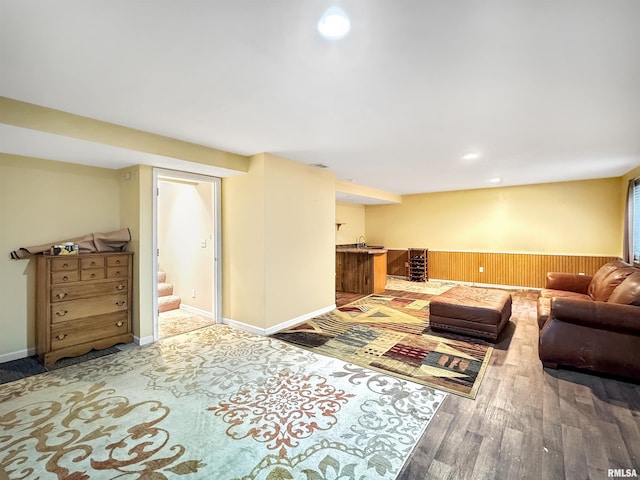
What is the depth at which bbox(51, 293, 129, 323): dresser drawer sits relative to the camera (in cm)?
317

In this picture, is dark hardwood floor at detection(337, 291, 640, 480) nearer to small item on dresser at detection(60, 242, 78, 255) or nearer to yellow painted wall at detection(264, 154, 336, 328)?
yellow painted wall at detection(264, 154, 336, 328)

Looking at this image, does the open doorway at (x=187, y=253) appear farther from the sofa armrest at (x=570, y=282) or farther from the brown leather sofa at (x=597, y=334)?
the sofa armrest at (x=570, y=282)

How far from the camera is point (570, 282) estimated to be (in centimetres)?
455

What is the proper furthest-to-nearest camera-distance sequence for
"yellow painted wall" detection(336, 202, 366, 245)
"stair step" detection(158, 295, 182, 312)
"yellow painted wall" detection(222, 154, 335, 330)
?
"yellow painted wall" detection(336, 202, 366, 245) < "stair step" detection(158, 295, 182, 312) < "yellow painted wall" detection(222, 154, 335, 330)

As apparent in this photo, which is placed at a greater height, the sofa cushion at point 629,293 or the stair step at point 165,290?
the sofa cushion at point 629,293

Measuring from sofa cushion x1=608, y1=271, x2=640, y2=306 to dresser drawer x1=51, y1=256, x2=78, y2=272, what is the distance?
18.4 feet

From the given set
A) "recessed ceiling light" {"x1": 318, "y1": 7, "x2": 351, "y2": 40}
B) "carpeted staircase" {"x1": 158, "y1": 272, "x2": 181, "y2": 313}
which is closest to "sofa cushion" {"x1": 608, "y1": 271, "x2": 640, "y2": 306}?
"recessed ceiling light" {"x1": 318, "y1": 7, "x2": 351, "y2": 40}

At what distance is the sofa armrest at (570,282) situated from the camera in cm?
444

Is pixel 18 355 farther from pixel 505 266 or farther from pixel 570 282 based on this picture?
pixel 505 266

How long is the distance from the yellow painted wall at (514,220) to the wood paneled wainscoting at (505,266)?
0.20 metres

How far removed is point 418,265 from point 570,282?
3812 mm

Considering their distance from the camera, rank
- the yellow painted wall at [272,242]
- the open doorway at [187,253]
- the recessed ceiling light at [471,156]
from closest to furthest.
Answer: the yellow painted wall at [272,242] < the recessed ceiling light at [471,156] < the open doorway at [187,253]

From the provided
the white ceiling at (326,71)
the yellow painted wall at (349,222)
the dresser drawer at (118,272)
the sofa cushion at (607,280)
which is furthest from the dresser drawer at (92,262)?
the sofa cushion at (607,280)

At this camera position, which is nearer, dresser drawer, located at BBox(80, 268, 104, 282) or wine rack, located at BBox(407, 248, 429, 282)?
dresser drawer, located at BBox(80, 268, 104, 282)
